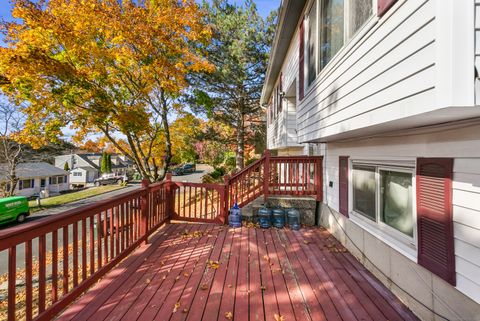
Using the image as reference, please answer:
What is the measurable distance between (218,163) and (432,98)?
20.2 meters

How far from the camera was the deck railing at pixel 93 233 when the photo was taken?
6.52 feet

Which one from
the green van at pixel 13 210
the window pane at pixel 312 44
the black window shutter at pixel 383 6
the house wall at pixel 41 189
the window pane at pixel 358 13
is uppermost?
the window pane at pixel 312 44

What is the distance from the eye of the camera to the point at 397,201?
109 inches

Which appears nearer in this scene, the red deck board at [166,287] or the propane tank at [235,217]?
the red deck board at [166,287]

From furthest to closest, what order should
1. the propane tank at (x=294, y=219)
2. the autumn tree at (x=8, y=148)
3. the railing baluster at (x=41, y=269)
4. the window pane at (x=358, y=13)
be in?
the autumn tree at (x=8, y=148), the propane tank at (x=294, y=219), the window pane at (x=358, y=13), the railing baluster at (x=41, y=269)

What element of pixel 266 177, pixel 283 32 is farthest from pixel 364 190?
pixel 283 32

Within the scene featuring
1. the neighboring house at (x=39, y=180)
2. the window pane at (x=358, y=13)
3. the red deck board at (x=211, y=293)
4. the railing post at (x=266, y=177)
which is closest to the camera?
the red deck board at (x=211, y=293)

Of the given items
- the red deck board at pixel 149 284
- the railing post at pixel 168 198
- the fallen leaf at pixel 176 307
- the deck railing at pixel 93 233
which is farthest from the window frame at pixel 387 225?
the railing post at pixel 168 198

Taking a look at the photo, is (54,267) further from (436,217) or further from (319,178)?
(319,178)

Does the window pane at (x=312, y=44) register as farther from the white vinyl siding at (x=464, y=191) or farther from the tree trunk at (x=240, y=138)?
the tree trunk at (x=240, y=138)

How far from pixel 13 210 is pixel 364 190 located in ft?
61.5

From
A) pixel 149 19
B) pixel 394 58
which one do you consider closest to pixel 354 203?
pixel 394 58

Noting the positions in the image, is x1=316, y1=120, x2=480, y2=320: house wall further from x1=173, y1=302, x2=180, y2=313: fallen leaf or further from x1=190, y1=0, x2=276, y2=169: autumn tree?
x1=190, y1=0, x2=276, y2=169: autumn tree

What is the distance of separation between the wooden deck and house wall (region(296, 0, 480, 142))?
1.89 metres
